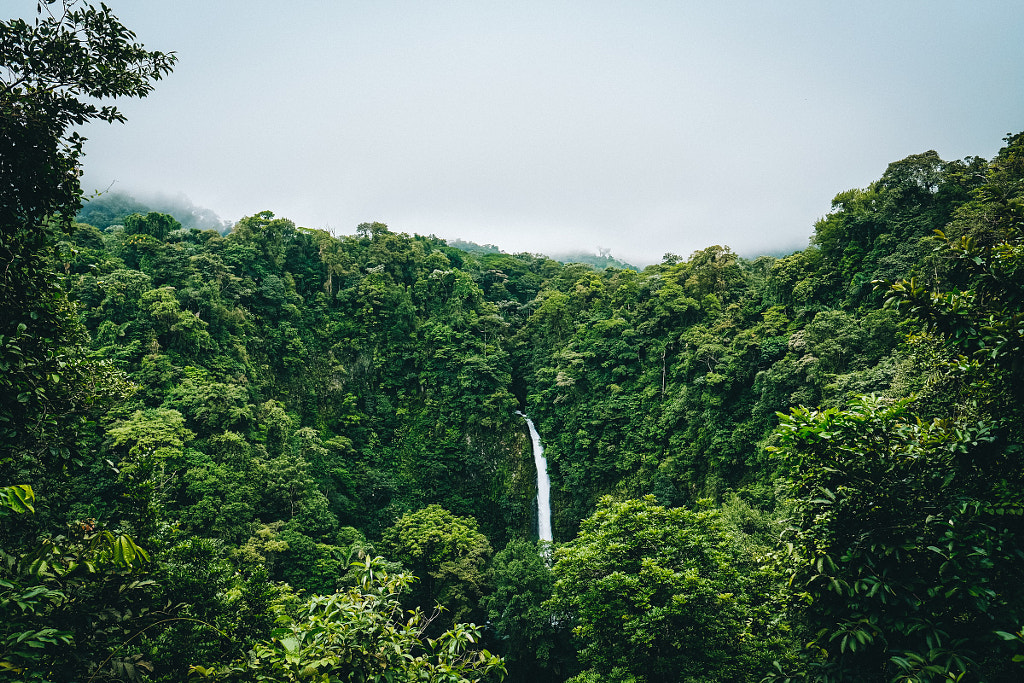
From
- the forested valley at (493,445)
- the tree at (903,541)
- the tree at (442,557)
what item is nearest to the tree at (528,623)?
the forested valley at (493,445)

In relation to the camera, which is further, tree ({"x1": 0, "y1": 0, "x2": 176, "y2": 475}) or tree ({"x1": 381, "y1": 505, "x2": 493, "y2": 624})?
tree ({"x1": 381, "y1": 505, "x2": 493, "y2": 624})

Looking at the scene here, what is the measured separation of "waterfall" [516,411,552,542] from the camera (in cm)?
2165

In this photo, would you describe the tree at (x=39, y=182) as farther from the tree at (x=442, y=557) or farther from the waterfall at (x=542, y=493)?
the waterfall at (x=542, y=493)

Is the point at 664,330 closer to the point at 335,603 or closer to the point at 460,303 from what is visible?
the point at 460,303

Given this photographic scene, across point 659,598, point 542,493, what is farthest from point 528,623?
point 542,493

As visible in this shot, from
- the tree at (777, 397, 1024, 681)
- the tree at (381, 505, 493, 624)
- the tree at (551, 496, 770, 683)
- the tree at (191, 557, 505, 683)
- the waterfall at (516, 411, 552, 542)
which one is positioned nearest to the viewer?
the tree at (191, 557, 505, 683)

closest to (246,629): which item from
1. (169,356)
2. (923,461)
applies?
(923,461)

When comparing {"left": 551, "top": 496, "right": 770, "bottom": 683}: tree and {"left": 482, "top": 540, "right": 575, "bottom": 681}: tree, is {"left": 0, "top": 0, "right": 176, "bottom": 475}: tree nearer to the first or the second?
{"left": 551, "top": 496, "right": 770, "bottom": 683}: tree

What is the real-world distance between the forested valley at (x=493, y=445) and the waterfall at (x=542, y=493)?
38 centimetres

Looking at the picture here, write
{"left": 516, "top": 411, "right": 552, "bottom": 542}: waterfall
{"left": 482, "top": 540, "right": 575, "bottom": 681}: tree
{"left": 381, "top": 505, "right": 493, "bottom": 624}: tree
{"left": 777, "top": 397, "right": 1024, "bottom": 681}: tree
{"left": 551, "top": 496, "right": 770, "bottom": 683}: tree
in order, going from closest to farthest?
{"left": 777, "top": 397, "right": 1024, "bottom": 681}: tree, {"left": 551, "top": 496, "right": 770, "bottom": 683}: tree, {"left": 482, "top": 540, "right": 575, "bottom": 681}: tree, {"left": 381, "top": 505, "right": 493, "bottom": 624}: tree, {"left": 516, "top": 411, "right": 552, "bottom": 542}: waterfall

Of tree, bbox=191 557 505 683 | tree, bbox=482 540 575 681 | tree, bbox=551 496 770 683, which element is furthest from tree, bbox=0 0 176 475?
tree, bbox=482 540 575 681

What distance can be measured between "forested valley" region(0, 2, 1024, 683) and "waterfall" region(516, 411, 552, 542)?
1.24 feet

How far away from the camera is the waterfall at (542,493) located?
2165 cm

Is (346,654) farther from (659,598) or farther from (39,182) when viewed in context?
(659,598)
